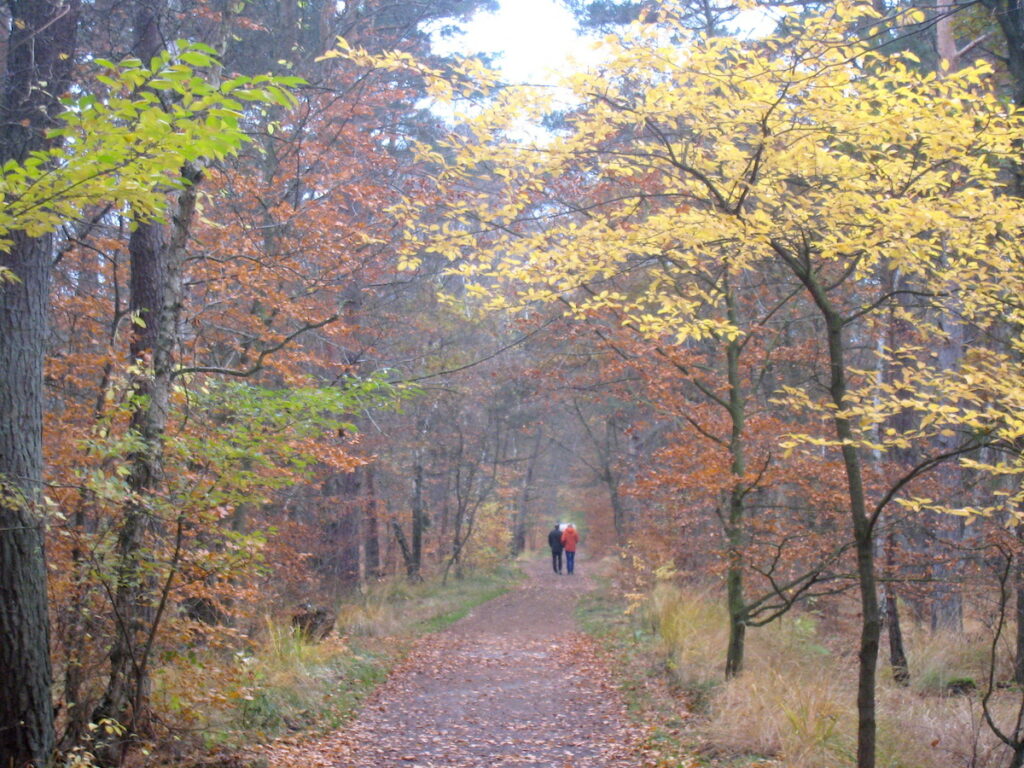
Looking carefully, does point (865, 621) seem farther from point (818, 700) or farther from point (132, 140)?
point (132, 140)

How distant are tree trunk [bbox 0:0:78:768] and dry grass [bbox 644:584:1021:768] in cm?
499

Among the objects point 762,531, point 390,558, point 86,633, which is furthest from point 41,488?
point 390,558

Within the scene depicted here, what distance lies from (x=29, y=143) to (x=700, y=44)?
4.61 m

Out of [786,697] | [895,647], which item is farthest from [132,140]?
[895,647]

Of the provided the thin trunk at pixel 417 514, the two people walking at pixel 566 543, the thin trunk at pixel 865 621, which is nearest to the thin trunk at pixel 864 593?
the thin trunk at pixel 865 621

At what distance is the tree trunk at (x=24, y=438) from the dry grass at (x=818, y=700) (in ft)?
16.4

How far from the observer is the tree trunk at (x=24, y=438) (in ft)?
16.3

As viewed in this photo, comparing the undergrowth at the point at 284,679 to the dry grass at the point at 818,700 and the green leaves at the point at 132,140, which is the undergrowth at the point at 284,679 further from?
the dry grass at the point at 818,700

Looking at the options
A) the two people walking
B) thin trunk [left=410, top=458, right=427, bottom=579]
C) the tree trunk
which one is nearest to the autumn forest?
the tree trunk

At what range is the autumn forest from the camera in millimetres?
4895

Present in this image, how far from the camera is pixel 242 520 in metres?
11.1

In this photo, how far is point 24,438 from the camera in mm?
5250

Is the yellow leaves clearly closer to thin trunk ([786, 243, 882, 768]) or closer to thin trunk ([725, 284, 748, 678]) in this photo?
thin trunk ([786, 243, 882, 768])

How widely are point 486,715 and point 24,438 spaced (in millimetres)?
5630
